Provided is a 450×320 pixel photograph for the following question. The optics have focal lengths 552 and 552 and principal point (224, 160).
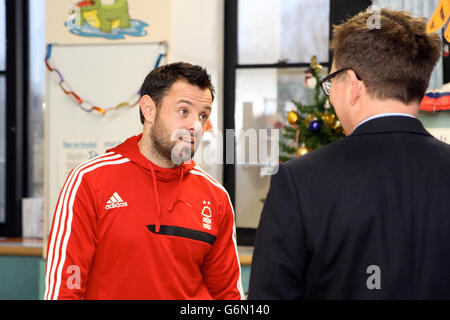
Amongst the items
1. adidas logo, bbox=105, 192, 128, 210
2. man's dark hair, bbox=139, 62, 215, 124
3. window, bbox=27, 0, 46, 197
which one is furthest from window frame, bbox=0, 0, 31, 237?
adidas logo, bbox=105, 192, 128, 210

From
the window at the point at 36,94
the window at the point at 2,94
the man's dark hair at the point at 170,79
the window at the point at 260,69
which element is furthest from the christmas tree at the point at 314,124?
the window at the point at 2,94

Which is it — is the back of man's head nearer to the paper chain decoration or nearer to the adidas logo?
the adidas logo

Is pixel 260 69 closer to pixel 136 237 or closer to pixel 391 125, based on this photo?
pixel 136 237

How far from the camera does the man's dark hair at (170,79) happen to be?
1.82m

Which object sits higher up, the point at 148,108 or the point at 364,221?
the point at 148,108

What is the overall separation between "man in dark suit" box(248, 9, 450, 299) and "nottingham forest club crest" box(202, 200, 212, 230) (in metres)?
0.75

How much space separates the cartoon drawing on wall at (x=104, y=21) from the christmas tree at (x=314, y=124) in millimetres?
934

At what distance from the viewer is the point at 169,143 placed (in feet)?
5.77

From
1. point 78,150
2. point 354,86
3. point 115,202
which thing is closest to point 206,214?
point 115,202

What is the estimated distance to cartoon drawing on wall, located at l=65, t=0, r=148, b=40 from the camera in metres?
2.98

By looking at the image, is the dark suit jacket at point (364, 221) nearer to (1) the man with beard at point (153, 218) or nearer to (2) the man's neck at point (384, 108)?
(2) the man's neck at point (384, 108)

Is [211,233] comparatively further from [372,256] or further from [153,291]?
[372,256]

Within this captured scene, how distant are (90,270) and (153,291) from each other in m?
0.20

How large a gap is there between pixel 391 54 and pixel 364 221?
0.30m
